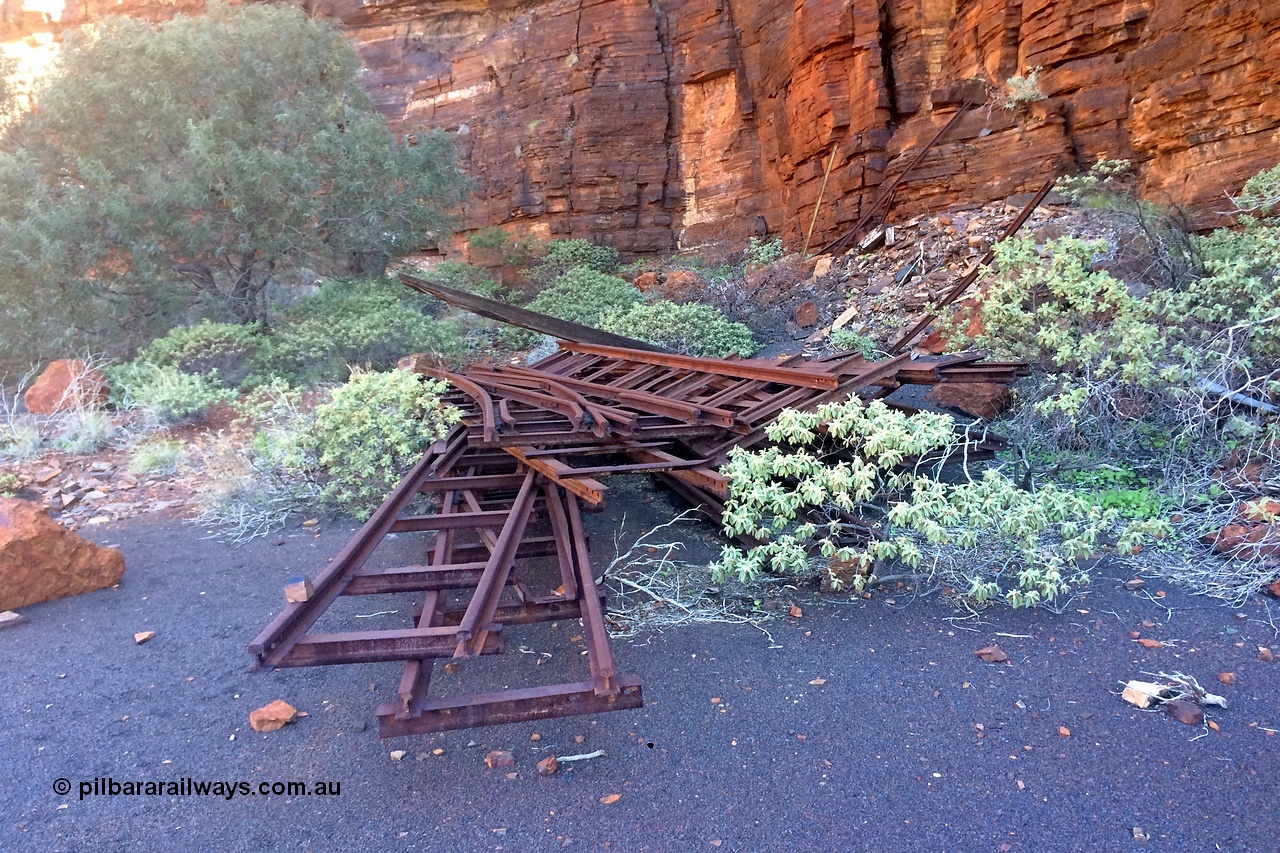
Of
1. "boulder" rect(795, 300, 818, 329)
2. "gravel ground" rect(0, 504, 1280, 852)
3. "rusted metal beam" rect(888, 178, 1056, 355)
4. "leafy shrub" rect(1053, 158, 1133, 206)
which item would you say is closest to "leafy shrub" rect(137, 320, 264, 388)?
"gravel ground" rect(0, 504, 1280, 852)

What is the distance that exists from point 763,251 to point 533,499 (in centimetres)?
1505

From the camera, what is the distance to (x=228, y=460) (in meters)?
6.54

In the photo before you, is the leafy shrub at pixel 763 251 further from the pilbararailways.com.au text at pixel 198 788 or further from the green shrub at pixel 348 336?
the pilbararailways.com.au text at pixel 198 788

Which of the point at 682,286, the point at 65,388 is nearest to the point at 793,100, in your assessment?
the point at 682,286

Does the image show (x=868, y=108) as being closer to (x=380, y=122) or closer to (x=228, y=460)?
(x=380, y=122)

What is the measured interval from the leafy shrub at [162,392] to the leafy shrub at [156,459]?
48.8 inches

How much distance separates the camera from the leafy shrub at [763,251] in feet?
56.2

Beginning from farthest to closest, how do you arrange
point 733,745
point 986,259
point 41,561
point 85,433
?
point 986,259
point 85,433
point 41,561
point 733,745

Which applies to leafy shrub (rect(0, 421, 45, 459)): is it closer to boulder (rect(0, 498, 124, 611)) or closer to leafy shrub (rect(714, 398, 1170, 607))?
boulder (rect(0, 498, 124, 611))

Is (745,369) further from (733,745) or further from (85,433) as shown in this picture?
(85,433)

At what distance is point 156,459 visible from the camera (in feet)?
23.5

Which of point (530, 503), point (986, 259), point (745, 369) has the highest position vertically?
point (986, 259)

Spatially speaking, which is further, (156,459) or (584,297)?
(584,297)

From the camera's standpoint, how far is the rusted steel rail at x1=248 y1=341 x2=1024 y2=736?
2434 mm
